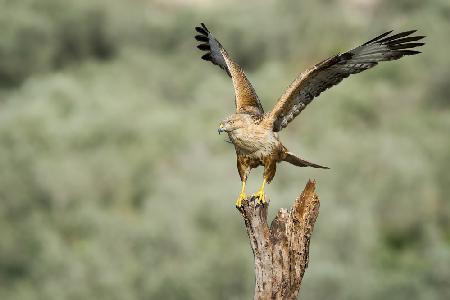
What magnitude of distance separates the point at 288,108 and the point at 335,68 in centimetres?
67

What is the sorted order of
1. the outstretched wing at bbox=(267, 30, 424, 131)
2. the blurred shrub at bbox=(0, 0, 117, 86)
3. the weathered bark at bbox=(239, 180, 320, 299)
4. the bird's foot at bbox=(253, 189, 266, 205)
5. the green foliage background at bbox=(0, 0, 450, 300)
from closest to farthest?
the weathered bark at bbox=(239, 180, 320, 299), the bird's foot at bbox=(253, 189, 266, 205), the outstretched wing at bbox=(267, 30, 424, 131), the green foliage background at bbox=(0, 0, 450, 300), the blurred shrub at bbox=(0, 0, 117, 86)

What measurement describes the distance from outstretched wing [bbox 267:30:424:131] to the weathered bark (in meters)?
1.12

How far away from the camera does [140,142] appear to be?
128ft

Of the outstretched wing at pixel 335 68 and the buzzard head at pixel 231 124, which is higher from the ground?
the outstretched wing at pixel 335 68

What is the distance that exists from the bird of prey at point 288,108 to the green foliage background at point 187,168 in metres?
17.8

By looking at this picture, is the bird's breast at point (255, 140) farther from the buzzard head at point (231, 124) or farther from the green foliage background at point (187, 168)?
the green foliage background at point (187, 168)

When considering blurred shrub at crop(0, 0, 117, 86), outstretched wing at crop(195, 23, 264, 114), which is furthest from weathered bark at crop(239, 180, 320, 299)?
blurred shrub at crop(0, 0, 117, 86)

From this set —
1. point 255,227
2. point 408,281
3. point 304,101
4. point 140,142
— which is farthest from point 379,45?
point 140,142

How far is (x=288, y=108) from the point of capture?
942cm

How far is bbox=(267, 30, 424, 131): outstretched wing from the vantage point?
912cm

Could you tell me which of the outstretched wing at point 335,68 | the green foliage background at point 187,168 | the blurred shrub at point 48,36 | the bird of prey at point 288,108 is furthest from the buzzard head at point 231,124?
the blurred shrub at point 48,36

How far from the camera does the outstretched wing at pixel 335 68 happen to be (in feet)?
29.9

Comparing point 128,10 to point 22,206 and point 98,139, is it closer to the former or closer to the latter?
point 98,139

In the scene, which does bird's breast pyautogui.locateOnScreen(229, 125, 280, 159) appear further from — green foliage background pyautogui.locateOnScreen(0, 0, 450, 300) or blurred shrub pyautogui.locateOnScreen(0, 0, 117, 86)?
blurred shrub pyautogui.locateOnScreen(0, 0, 117, 86)
